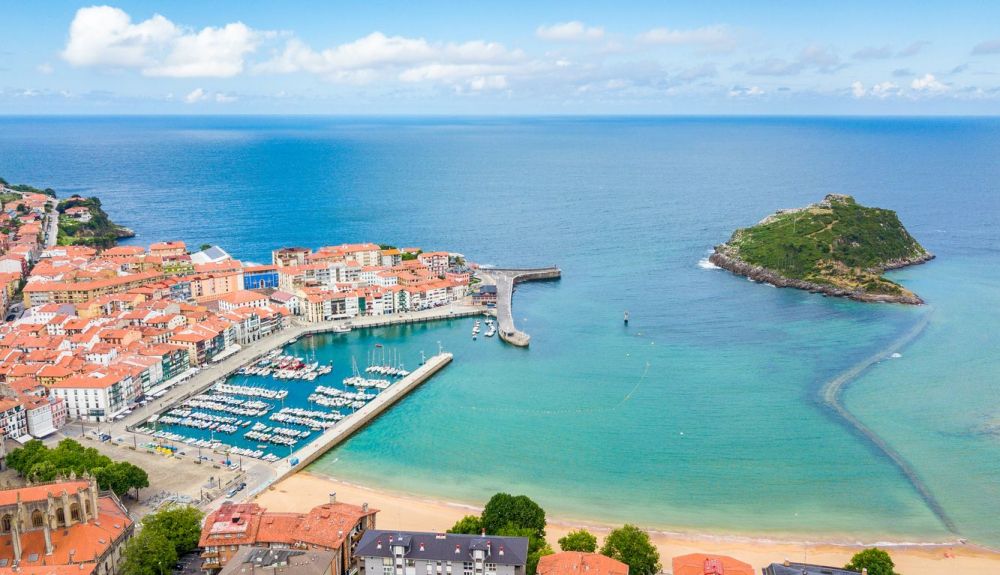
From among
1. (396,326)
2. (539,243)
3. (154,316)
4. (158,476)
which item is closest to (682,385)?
(396,326)

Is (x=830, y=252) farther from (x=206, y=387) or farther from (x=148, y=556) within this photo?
(x=148, y=556)

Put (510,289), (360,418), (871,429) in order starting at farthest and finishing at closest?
1. (510,289)
2. (360,418)
3. (871,429)

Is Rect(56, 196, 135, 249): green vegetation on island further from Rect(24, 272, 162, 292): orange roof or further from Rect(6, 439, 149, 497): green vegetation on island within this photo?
Rect(6, 439, 149, 497): green vegetation on island

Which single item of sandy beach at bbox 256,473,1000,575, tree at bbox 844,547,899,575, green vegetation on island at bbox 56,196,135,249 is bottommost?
sandy beach at bbox 256,473,1000,575

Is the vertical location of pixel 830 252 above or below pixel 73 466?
above

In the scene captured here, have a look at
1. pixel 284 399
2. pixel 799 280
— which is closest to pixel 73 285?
pixel 284 399

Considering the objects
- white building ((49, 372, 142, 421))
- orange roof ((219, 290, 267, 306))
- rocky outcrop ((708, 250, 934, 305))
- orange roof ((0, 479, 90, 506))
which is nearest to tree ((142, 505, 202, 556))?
orange roof ((0, 479, 90, 506))
